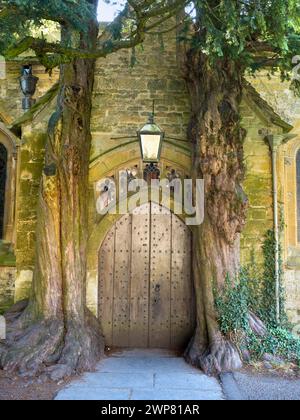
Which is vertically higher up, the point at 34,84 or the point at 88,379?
the point at 34,84

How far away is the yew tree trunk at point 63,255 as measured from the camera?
5.89 meters

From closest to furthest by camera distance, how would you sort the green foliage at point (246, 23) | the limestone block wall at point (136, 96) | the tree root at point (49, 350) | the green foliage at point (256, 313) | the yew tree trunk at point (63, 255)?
the green foliage at point (246, 23) < the tree root at point (49, 350) < the yew tree trunk at point (63, 255) < the green foliage at point (256, 313) < the limestone block wall at point (136, 96)

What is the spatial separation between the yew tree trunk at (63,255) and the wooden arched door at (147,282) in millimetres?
535

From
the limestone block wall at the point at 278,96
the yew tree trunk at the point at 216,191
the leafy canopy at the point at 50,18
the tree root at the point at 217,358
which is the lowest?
the tree root at the point at 217,358

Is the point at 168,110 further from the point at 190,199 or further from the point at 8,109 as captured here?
the point at 8,109

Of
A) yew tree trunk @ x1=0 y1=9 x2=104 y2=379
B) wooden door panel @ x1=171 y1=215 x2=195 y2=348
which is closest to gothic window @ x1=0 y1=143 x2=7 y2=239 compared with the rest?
yew tree trunk @ x1=0 y1=9 x2=104 y2=379

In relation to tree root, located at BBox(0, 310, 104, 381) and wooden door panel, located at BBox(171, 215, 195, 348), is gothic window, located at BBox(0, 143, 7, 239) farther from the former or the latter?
wooden door panel, located at BBox(171, 215, 195, 348)

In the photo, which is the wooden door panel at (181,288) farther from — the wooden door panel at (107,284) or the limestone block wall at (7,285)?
the limestone block wall at (7,285)

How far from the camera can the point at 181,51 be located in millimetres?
7160

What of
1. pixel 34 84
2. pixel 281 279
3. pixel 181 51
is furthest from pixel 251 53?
pixel 34 84

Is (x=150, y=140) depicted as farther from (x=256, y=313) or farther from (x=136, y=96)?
(x=256, y=313)

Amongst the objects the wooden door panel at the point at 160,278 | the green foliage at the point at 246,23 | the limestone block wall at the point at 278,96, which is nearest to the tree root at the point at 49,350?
the wooden door panel at the point at 160,278

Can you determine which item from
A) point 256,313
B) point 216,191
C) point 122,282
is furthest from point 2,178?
point 256,313

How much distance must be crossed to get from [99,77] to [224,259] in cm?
376
